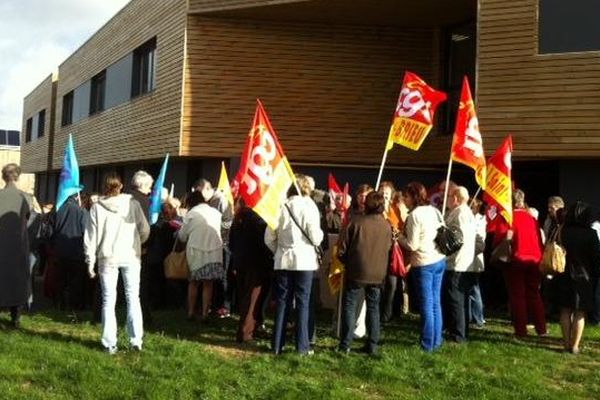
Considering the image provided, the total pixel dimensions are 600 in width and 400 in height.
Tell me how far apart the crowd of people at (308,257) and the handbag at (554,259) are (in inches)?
3.5

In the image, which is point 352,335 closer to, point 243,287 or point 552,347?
point 243,287

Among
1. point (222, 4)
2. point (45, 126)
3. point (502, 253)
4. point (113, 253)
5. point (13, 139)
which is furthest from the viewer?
point (13, 139)

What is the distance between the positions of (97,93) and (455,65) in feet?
47.8

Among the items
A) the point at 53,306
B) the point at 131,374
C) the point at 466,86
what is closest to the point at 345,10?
the point at 466,86

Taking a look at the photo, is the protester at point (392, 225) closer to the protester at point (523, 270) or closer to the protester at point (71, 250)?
the protester at point (523, 270)

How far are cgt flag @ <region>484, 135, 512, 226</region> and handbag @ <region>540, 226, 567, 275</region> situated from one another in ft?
2.26

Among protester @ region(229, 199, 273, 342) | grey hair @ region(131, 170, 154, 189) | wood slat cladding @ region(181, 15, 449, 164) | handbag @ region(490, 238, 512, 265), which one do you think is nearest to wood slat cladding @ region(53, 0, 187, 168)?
wood slat cladding @ region(181, 15, 449, 164)

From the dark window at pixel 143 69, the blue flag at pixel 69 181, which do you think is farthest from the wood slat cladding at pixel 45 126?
the blue flag at pixel 69 181

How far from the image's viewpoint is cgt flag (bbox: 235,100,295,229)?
751cm

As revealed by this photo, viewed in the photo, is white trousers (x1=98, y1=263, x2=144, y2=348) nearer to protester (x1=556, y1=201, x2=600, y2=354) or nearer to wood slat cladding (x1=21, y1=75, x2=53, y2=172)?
protester (x1=556, y1=201, x2=600, y2=354)

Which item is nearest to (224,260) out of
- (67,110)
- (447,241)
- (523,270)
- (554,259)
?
(447,241)

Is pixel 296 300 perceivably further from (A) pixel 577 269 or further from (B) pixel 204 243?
(A) pixel 577 269

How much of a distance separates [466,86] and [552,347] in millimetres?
3403

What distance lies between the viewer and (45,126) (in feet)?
115
